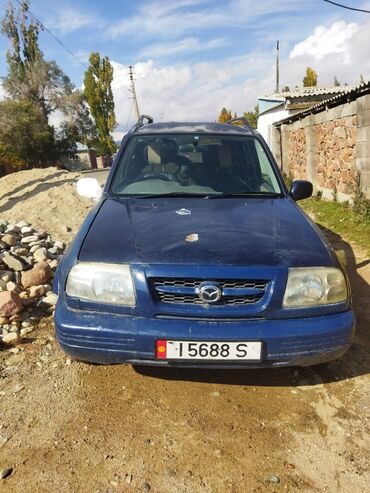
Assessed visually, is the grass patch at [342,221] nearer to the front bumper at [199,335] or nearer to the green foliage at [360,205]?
the green foliage at [360,205]

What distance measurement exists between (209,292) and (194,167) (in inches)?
65.8

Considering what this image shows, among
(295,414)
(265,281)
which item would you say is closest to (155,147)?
(265,281)

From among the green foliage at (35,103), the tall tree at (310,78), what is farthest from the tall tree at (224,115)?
the green foliage at (35,103)

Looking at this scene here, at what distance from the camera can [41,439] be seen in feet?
7.03

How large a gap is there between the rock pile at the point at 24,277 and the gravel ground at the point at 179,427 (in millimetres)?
446

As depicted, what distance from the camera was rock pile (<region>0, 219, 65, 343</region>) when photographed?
3.47 metres

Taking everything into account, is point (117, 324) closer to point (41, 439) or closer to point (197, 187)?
point (41, 439)

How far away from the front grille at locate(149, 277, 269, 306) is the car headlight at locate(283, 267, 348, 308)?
16 centimetres

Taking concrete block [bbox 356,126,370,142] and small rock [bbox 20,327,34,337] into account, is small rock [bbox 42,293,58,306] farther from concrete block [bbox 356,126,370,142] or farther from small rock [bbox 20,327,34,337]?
concrete block [bbox 356,126,370,142]

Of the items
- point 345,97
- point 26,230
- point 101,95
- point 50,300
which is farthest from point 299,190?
point 101,95

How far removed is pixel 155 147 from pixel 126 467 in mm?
2620

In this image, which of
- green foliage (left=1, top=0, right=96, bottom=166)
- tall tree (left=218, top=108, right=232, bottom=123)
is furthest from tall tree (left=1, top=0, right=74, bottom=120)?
tall tree (left=218, top=108, right=232, bottom=123)

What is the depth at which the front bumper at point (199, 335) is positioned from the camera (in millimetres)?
2105

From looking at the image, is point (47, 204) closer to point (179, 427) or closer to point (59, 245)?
point (59, 245)
